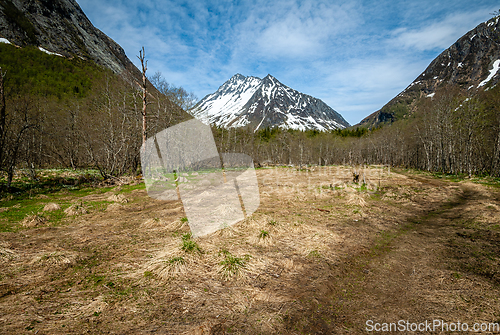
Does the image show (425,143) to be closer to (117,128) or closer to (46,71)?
(117,128)

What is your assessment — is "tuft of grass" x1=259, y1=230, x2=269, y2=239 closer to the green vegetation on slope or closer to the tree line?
the tree line

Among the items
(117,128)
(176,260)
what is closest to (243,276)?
(176,260)

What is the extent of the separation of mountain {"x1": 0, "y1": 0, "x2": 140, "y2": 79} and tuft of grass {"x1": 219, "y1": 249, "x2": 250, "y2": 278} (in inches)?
3188

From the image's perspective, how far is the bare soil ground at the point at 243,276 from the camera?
3389mm

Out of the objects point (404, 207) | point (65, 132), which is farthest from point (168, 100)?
point (404, 207)

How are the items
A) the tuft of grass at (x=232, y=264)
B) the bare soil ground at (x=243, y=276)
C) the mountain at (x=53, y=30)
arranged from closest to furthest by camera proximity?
1. the bare soil ground at (x=243, y=276)
2. the tuft of grass at (x=232, y=264)
3. the mountain at (x=53, y=30)

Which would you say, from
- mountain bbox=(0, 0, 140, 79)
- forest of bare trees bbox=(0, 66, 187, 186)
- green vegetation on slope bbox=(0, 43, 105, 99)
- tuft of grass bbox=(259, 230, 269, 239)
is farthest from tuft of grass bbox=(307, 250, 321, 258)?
mountain bbox=(0, 0, 140, 79)

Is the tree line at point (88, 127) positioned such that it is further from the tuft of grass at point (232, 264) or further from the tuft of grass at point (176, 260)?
the tuft of grass at point (232, 264)

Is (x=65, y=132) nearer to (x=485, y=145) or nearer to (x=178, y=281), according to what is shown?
(x=178, y=281)

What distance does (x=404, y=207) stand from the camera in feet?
40.6

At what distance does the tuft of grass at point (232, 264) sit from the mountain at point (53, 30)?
8096cm

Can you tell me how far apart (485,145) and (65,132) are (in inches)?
2520

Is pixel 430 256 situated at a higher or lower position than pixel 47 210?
lower

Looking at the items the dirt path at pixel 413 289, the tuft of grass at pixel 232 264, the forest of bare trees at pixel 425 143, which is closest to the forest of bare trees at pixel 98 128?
the tuft of grass at pixel 232 264
